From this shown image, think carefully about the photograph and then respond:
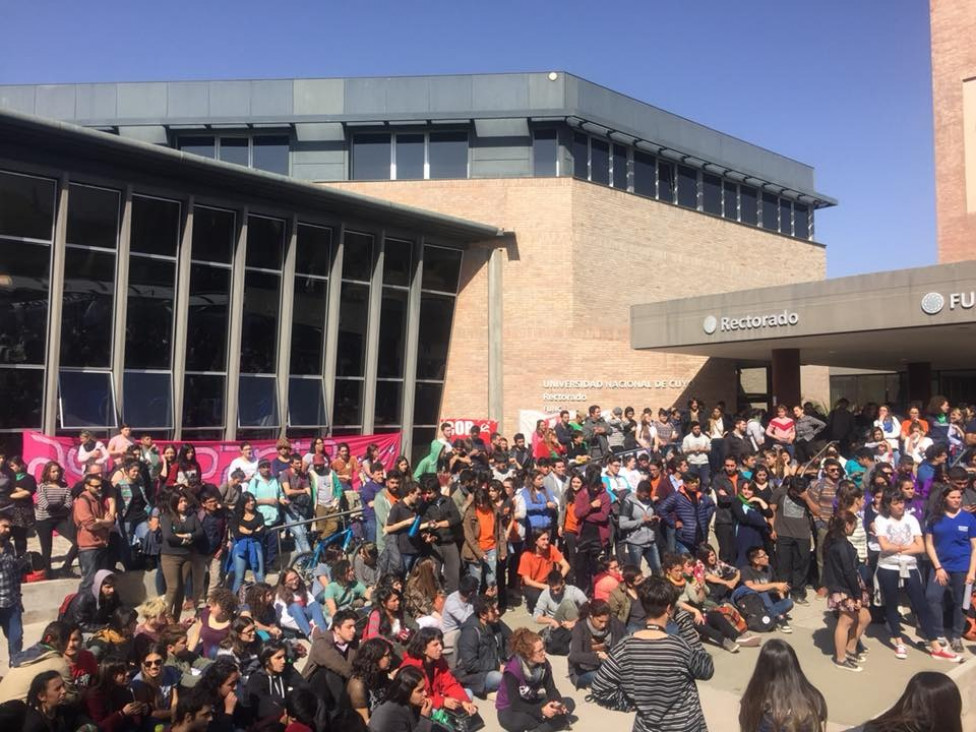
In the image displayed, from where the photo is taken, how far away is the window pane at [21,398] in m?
15.6

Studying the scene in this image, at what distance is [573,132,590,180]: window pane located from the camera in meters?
24.4

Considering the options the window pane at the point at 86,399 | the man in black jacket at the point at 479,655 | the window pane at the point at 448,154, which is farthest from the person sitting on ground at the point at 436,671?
the window pane at the point at 448,154

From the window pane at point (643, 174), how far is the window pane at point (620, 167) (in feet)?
1.49

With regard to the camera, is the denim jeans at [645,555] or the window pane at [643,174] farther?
the window pane at [643,174]

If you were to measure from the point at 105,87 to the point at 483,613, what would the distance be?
23.1 metres

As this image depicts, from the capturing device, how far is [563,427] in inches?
690

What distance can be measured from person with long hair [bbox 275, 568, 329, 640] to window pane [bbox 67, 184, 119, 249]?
10950 millimetres

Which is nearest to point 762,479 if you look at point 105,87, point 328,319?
point 328,319

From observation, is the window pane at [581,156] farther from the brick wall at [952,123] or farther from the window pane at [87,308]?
the window pane at [87,308]

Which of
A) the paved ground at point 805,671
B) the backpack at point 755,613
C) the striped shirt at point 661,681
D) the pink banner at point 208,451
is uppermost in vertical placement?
the pink banner at point 208,451

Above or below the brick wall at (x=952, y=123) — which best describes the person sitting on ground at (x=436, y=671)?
below

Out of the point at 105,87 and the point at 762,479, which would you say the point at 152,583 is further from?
the point at 105,87

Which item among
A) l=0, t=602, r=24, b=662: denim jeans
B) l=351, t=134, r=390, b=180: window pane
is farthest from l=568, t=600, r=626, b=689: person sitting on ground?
l=351, t=134, r=390, b=180: window pane

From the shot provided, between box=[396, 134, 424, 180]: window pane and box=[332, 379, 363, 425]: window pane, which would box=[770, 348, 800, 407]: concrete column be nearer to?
box=[332, 379, 363, 425]: window pane
